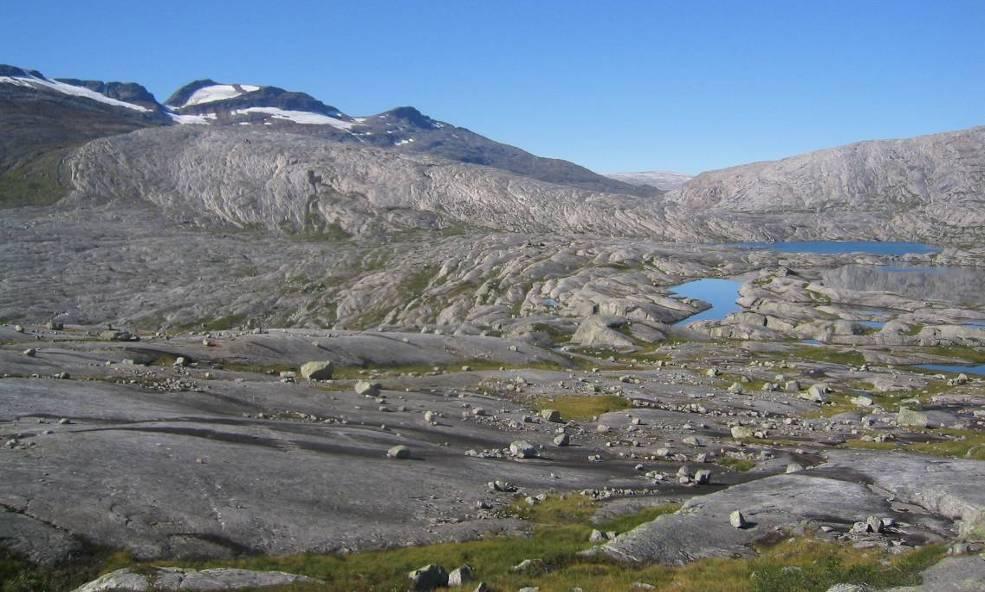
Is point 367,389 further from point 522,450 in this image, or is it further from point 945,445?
point 945,445

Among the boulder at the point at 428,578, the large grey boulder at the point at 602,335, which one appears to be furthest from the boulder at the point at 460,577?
the large grey boulder at the point at 602,335

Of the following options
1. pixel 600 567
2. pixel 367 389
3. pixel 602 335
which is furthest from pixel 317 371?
pixel 602 335

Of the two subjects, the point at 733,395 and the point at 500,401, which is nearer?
the point at 500,401

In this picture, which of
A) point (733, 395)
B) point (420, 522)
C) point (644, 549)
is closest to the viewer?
point (644, 549)

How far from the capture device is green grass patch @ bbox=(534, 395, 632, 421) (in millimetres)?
69750

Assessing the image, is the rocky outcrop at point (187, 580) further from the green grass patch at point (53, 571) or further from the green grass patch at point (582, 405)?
the green grass patch at point (582, 405)

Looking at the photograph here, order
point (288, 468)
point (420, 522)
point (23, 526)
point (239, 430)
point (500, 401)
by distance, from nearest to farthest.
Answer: point (23, 526)
point (420, 522)
point (288, 468)
point (239, 430)
point (500, 401)

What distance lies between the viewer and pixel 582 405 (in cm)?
7312

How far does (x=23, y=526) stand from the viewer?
90.2 feet

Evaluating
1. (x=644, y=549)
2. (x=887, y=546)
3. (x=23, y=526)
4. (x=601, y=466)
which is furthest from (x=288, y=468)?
(x=887, y=546)

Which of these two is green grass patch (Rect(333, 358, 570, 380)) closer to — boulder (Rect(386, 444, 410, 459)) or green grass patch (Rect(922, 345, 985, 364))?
boulder (Rect(386, 444, 410, 459))

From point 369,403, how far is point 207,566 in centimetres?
3284

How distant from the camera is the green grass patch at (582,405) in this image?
6975cm

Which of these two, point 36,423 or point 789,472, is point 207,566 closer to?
point 36,423
